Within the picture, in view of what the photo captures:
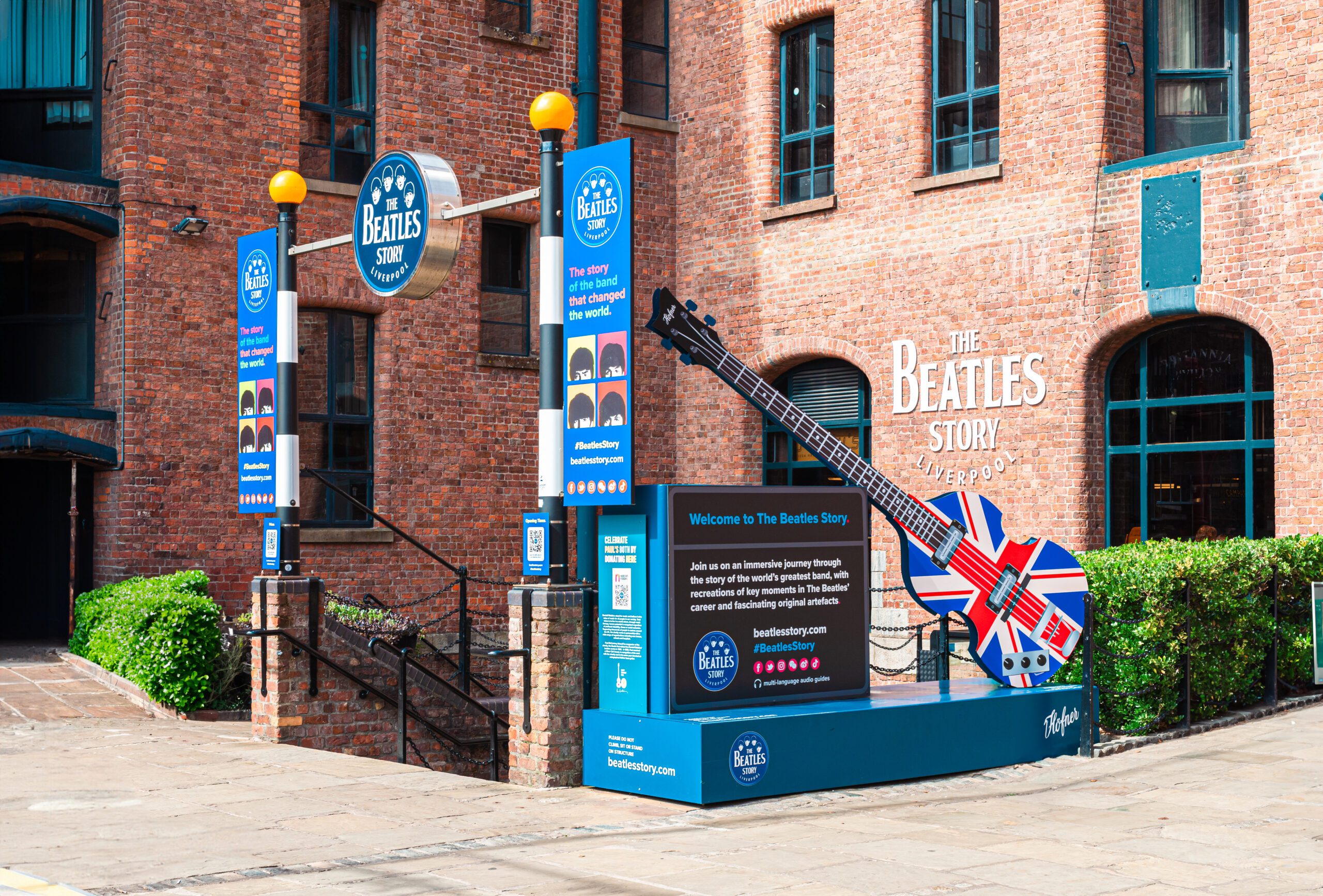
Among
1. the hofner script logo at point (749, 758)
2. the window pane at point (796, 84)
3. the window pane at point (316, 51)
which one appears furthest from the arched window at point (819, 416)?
the hofner script logo at point (749, 758)

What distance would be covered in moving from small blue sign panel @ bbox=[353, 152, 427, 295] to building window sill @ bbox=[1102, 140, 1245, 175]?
26.5ft

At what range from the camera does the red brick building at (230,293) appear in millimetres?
16141

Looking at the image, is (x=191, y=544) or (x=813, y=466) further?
(x=813, y=466)

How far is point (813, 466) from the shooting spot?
19.0m

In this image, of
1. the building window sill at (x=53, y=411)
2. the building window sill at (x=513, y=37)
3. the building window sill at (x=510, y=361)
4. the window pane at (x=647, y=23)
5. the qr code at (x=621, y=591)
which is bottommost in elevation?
the qr code at (x=621, y=591)

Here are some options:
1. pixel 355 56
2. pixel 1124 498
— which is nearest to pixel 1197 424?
pixel 1124 498

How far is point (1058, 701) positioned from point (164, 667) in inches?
323

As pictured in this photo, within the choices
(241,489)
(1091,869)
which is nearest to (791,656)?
(1091,869)

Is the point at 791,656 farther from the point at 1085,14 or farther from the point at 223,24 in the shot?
the point at 223,24

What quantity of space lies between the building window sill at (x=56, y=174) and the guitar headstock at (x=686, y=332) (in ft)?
26.5

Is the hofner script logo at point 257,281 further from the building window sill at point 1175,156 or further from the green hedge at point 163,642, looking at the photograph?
the building window sill at point 1175,156

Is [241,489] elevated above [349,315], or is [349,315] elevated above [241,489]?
[349,315]

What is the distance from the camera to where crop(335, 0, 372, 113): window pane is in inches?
721

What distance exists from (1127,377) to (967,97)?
13.0 feet
